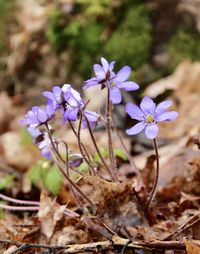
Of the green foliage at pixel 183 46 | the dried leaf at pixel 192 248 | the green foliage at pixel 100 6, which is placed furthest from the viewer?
the green foliage at pixel 100 6

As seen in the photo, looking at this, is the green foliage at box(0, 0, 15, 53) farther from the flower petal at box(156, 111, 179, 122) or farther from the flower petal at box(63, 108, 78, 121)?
the flower petal at box(156, 111, 179, 122)

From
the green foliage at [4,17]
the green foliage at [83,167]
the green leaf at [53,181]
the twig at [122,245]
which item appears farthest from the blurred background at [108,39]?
the twig at [122,245]

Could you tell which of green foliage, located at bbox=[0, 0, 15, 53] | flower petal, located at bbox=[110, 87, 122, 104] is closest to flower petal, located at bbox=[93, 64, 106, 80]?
flower petal, located at bbox=[110, 87, 122, 104]

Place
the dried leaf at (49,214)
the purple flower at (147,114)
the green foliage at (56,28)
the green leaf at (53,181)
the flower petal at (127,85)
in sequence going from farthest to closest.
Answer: the green foliage at (56,28) → the green leaf at (53,181) → the dried leaf at (49,214) → the flower petal at (127,85) → the purple flower at (147,114)

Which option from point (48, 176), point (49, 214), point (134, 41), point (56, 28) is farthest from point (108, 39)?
point (49, 214)

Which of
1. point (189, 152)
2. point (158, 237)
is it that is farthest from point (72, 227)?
point (189, 152)

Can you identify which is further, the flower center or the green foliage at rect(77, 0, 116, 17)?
the green foliage at rect(77, 0, 116, 17)

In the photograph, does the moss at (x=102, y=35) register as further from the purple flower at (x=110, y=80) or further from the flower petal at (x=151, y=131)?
the flower petal at (x=151, y=131)
